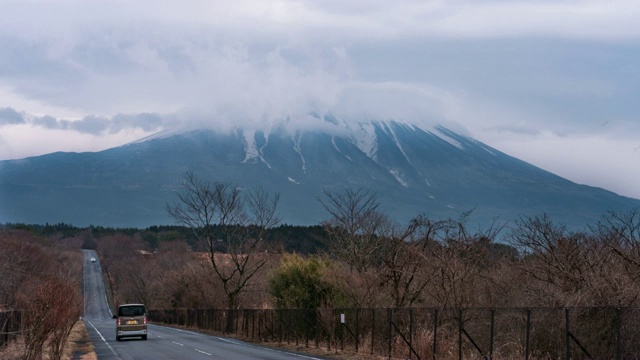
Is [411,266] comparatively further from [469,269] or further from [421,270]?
[469,269]

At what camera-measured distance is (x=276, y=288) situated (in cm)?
4459

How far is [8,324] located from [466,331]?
1523cm

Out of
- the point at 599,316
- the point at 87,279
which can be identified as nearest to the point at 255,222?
the point at 599,316

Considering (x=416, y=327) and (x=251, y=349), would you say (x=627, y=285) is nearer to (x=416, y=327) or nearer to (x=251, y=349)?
(x=416, y=327)

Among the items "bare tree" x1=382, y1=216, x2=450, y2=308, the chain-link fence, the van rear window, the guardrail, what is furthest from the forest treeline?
the van rear window

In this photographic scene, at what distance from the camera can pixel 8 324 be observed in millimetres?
30250

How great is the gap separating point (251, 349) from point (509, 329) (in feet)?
45.0

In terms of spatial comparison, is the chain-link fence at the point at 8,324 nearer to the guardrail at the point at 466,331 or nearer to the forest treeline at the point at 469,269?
the forest treeline at the point at 469,269

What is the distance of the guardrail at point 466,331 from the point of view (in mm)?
22844

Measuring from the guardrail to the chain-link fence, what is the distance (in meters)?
11.4

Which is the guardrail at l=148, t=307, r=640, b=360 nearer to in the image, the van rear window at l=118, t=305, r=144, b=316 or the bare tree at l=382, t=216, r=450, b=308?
the bare tree at l=382, t=216, r=450, b=308

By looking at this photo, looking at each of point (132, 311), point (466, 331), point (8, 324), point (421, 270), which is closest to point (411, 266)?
point (421, 270)

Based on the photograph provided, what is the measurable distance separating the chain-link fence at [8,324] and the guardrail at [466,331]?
11394 mm

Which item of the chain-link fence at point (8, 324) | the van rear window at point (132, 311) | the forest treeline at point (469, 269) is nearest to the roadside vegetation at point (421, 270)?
the forest treeline at point (469, 269)
